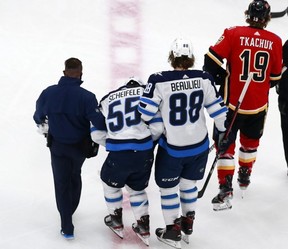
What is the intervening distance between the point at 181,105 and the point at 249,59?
26.0 inches

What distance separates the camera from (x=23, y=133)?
4086 millimetres

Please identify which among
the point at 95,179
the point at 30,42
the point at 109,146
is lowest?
the point at 95,179

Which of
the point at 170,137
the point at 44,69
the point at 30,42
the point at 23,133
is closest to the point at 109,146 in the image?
the point at 170,137

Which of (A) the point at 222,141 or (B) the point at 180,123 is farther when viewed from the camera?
(A) the point at 222,141

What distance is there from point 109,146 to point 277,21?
167 inches

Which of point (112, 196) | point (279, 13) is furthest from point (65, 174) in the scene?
point (279, 13)

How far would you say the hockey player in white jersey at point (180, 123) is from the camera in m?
2.69

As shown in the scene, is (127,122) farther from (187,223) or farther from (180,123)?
(187,223)

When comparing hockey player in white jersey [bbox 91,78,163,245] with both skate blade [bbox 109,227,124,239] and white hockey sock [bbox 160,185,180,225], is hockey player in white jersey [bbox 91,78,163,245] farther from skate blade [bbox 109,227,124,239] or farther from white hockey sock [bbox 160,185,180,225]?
skate blade [bbox 109,227,124,239]

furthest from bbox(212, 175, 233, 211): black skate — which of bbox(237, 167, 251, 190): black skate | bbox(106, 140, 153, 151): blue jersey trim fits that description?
bbox(106, 140, 153, 151): blue jersey trim

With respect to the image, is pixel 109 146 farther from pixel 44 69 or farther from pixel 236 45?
pixel 44 69

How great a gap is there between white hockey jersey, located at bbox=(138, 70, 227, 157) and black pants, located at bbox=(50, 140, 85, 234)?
19.3 inches

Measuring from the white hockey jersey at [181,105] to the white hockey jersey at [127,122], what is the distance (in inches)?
2.3

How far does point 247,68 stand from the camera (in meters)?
3.12
